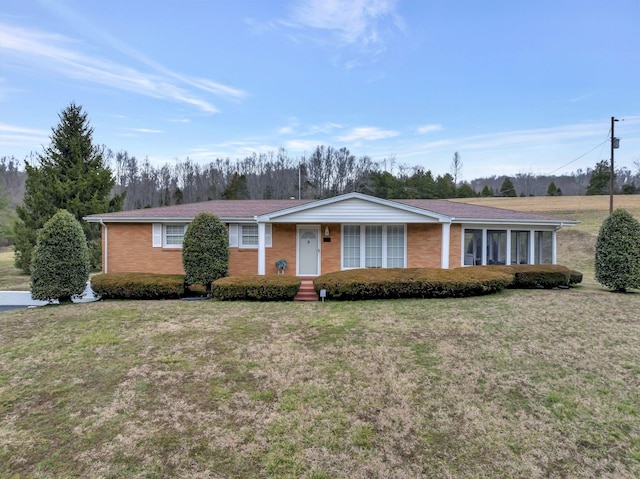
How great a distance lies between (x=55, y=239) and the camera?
10188 mm

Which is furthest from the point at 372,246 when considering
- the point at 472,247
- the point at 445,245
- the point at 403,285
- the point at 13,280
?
the point at 13,280

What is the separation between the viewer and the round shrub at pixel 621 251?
11680mm

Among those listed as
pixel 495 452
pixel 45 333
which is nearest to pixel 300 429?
pixel 495 452

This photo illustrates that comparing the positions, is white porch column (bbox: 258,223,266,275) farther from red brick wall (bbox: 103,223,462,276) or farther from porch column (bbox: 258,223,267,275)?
red brick wall (bbox: 103,223,462,276)

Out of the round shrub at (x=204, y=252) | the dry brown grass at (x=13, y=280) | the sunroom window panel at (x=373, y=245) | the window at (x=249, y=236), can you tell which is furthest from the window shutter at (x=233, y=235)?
the dry brown grass at (x=13, y=280)

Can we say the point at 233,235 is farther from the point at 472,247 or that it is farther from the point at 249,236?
the point at 472,247

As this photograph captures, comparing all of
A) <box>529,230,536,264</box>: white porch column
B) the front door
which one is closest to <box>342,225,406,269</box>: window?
the front door

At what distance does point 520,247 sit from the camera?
605 inches

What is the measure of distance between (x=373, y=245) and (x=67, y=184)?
20254 mm

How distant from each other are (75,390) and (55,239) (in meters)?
6.88

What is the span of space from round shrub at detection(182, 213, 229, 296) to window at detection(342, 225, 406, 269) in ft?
17.2

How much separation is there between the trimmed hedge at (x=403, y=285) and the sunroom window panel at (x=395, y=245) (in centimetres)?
329

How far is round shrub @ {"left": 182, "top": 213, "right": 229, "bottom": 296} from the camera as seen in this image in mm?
11594

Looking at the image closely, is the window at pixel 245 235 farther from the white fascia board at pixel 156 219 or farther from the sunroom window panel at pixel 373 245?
the sunroom window panel at pixel 373 245
